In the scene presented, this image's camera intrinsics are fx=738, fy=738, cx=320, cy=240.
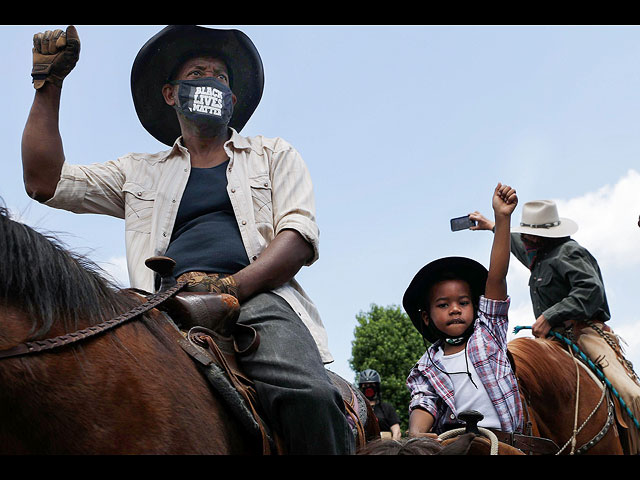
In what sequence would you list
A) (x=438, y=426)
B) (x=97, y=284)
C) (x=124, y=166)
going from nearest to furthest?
(x=97, y=284) < (x=124, y=166) < (x=438, y=426)

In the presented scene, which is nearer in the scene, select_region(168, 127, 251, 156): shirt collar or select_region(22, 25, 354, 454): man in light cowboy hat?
select_region(22, 25, 354, 454): man in light cowboy hat

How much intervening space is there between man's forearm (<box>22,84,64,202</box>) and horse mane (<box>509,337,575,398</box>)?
168 inches

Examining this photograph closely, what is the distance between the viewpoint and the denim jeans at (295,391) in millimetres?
3113

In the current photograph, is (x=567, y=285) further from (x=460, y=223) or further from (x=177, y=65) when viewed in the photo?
(x=177, y=65)

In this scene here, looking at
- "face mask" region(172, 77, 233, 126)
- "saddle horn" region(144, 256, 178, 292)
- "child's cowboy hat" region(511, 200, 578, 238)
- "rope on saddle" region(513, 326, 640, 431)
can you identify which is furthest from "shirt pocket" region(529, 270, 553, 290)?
"saddle horn" region(144, 256, 178, 292)

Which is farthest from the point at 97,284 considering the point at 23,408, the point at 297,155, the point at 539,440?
the point at 539,440

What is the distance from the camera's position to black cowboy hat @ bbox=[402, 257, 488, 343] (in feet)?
16.8

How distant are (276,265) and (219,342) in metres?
0.52

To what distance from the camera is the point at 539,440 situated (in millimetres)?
4957

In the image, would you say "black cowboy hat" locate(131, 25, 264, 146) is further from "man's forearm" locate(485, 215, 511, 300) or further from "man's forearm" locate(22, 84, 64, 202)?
"man's forearm" locate(485, 215, 511, 300)

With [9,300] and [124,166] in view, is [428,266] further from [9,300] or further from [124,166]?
[9,300]

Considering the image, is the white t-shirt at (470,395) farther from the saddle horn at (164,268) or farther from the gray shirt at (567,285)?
the gray shirt at (567,285)

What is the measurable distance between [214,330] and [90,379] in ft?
2.53

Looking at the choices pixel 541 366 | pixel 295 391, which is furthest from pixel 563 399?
pixel 295 391
